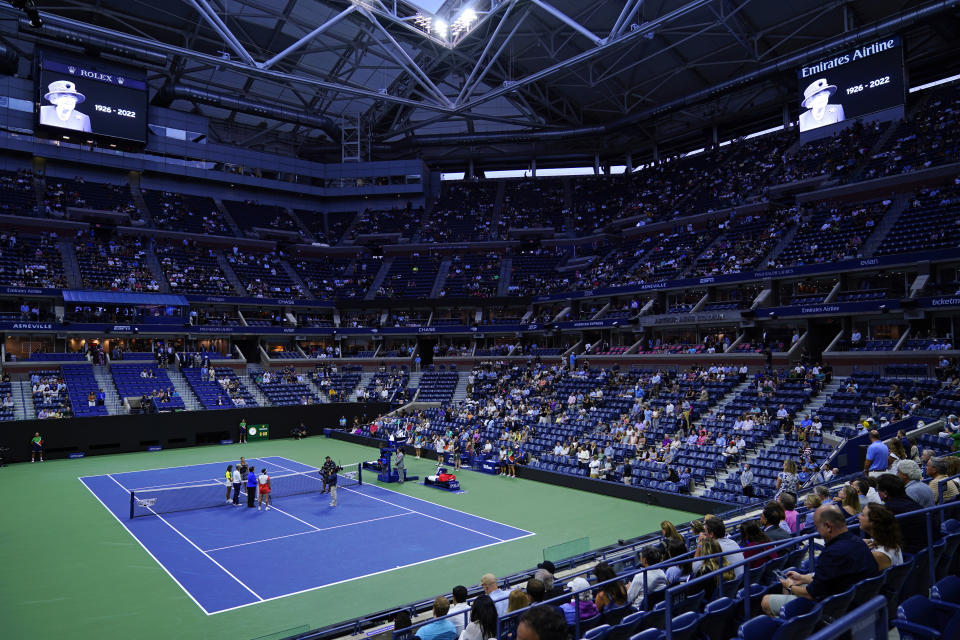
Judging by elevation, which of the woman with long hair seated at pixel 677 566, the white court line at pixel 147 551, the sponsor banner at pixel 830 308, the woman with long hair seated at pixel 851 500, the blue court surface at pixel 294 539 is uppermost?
the sponsor banner at pixel 830 308

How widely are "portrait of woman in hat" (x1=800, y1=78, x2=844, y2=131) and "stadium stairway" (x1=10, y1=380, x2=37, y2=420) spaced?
53294 mm

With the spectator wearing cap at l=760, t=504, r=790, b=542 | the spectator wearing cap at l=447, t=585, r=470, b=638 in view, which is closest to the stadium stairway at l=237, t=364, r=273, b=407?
the spectator wearing cap at l=447, t=585, r=470, b=638

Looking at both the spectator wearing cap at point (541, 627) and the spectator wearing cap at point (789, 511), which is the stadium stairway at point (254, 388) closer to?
the spectator wearing cap at point (789, 511)

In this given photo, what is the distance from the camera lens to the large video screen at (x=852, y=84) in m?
39.2

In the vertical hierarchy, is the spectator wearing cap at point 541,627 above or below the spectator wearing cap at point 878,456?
above

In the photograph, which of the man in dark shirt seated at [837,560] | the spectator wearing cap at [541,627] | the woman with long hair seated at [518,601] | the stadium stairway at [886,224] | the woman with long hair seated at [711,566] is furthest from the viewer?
the stadium stairway at [886,224]

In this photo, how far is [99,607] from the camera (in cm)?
1409

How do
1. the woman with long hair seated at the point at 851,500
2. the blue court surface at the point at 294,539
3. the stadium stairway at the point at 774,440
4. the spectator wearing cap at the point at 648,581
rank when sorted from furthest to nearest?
the stadium stairway at the point at 774,440
the blue court surface at the point at 294,539
the woman with long hair seated at the point at 851,500
the spectator wearing cap at the point at 648,581

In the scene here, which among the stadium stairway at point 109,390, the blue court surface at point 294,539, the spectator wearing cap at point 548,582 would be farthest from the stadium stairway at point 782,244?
the stadium stairway at point 109,390

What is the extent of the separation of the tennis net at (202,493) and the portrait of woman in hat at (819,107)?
3884cm

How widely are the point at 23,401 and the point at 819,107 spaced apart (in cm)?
5502

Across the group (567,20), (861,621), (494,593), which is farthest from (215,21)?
(861,621)

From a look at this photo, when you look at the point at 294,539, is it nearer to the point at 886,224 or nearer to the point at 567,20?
the point at 567,20

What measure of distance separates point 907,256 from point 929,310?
302cm
